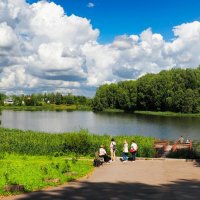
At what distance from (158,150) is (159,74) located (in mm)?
109000

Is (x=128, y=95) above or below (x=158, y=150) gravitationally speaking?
above

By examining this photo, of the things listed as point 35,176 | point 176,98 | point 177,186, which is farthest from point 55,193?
point 176,98

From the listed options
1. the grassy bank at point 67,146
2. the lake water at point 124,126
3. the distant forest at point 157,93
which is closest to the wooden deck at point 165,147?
the grassy bank at point 67,146

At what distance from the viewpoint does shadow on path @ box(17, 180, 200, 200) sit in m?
16.9

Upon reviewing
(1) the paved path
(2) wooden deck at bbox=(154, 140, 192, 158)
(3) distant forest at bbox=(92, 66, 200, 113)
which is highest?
(3) distant forest at bbox=(92, 66, 200, 113)

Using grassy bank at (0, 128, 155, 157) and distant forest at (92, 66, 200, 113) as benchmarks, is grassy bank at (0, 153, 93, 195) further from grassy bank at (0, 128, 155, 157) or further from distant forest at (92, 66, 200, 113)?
distant forest at (92, 66, 200, 113)

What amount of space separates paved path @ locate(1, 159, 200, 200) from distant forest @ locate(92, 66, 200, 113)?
97.6 m

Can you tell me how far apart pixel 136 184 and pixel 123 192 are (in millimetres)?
2436

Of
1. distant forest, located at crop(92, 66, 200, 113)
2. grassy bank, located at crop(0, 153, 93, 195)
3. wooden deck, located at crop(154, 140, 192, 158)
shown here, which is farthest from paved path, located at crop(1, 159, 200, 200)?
distant forest, located at crop(92, 66, 200, 113)

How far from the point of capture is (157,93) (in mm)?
137000

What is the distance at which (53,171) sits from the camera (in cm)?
2338

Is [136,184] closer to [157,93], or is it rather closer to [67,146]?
[67,146]

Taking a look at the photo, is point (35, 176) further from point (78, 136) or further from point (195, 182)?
point (78, 136)

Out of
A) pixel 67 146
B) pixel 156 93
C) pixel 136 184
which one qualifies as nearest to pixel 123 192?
pixel 136 184
